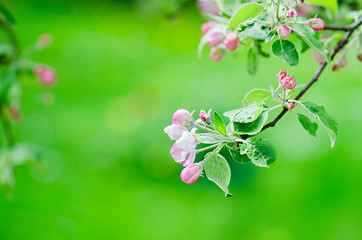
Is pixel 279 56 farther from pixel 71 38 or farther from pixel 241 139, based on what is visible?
pixel 71 38

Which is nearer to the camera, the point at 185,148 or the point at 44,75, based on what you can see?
the point at 185,148

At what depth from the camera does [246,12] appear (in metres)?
0.54

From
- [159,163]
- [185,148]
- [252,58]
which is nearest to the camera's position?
[185,148]

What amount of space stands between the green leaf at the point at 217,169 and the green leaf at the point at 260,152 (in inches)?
2.0

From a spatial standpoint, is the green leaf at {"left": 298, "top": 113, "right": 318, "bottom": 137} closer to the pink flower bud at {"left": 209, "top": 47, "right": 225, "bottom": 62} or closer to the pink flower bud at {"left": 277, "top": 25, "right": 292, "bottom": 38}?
the pink flower bud at {"left": 277, "top": 25, "right": 292, "bottom": 38}

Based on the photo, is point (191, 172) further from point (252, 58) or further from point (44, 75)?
point (44, 75)

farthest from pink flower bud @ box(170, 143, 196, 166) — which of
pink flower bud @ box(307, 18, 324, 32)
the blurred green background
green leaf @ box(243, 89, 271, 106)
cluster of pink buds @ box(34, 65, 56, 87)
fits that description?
cluster of pink buds @ box(34, 65, 56, 87)

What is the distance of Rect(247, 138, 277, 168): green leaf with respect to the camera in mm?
480

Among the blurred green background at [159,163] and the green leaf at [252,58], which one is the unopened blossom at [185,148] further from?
the blurred green background at [159,163]

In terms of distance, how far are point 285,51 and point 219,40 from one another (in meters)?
0.14

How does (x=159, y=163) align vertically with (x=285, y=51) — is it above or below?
below

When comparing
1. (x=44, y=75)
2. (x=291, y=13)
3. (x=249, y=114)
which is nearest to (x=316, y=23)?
(x=291, y=13)

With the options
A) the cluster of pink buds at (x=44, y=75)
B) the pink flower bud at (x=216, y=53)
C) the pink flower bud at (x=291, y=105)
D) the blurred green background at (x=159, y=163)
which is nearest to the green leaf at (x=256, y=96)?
the pink flower bud at (x=291, y=105)

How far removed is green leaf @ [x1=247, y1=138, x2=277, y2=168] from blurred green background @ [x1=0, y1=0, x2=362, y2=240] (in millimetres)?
676
